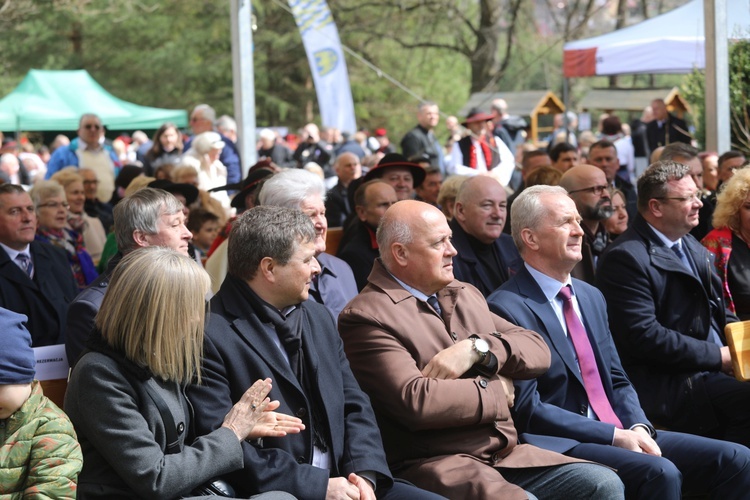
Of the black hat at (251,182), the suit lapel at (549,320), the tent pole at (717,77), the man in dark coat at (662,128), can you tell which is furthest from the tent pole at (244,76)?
the man in dark coat at (662,128)

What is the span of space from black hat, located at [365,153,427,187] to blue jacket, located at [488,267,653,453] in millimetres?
3248

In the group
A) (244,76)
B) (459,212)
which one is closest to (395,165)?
(459,212)

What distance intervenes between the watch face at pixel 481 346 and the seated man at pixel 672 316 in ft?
4.71

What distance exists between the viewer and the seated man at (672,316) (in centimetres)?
522

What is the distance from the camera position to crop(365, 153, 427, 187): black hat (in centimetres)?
799

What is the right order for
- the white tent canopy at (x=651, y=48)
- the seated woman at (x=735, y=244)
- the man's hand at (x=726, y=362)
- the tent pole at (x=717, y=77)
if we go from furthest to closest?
the white tent canopy at (x=651, y=48)
the tent pole at (x=717, y=77)
the seated woman at (x=735, y=244)
the man's hand at (x=726, y=362)

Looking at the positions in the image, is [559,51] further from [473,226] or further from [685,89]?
[473,226]

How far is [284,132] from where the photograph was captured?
30469 mm

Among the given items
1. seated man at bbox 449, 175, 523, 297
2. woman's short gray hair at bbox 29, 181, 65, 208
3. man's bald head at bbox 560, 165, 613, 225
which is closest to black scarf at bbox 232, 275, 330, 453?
seated man at bbox 449, 175, 523, 297

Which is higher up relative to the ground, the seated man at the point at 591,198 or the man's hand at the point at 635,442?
the seated man at the point at 591,198

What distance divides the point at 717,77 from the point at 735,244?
3.66 metres

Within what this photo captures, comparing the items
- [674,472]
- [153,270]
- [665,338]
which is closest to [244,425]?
[153,270]

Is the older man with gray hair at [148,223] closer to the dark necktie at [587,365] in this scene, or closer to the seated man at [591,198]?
the dark necktie at [587,365]

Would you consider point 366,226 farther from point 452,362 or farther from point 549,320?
point 452,362
